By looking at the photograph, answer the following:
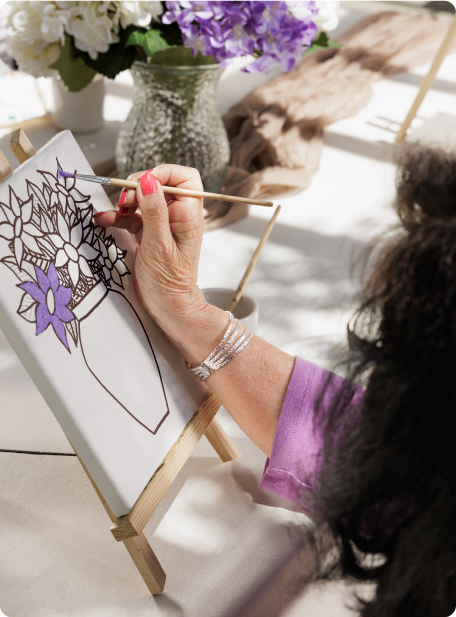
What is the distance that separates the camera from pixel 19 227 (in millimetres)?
722

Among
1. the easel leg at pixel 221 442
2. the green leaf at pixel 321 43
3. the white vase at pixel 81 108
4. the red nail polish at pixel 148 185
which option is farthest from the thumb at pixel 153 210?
the white vase at pixel 81 108

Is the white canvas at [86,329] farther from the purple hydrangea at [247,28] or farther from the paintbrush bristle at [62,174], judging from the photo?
the purple hydrangea at [247,28]

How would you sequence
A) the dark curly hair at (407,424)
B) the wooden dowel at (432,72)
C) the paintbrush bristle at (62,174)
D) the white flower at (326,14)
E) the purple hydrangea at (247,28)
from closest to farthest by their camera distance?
the dark curly hair at (407,424)
the paintbrush bristle at (62,174)
the purple hydrangea at (247,28)
the white flower at (326,14)
the wooden dowel at (432,72)

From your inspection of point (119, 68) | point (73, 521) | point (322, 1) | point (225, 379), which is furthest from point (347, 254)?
point (73, 521)

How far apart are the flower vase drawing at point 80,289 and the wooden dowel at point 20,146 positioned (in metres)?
0.05

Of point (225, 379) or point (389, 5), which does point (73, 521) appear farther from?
point (389, 5)

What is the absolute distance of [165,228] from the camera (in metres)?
0.82

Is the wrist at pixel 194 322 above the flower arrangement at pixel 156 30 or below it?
below

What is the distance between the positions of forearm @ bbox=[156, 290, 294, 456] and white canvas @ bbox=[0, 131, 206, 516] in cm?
5

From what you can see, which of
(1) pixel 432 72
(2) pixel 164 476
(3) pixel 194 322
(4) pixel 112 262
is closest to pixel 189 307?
(3) pixel 194 322

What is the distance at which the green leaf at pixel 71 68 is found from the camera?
1.42m

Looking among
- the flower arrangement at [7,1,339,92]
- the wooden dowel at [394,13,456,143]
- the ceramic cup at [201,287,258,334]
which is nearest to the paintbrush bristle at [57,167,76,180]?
the ceramic cup at [201,287,258,334]

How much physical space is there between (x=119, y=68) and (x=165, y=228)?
0.77 metres

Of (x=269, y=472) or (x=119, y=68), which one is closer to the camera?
(x=269, y=472)
